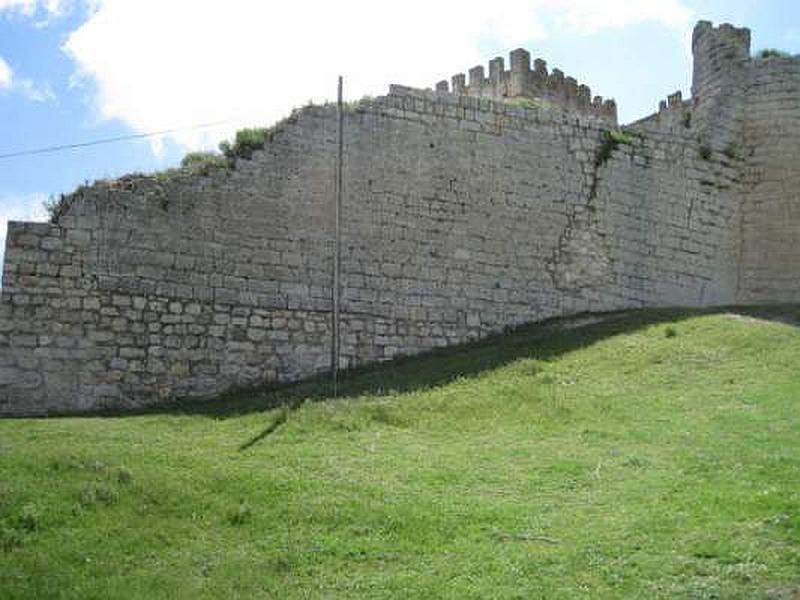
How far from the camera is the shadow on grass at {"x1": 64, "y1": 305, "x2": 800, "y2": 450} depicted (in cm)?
1447

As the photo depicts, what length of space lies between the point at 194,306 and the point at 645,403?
258 inches

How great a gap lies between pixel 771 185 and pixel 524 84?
19.3ft

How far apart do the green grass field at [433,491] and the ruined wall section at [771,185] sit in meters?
6.14

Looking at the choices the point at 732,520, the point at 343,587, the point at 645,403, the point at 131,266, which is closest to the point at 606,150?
the point at 645,403

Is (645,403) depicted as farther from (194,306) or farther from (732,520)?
(194,306)

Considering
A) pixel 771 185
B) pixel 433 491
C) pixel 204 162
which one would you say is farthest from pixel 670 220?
pixel 433 491

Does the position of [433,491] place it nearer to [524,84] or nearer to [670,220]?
[670,220]

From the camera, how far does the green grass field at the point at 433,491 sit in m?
8.23

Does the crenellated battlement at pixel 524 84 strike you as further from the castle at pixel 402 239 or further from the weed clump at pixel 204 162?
the weed clump at pixel 204 162

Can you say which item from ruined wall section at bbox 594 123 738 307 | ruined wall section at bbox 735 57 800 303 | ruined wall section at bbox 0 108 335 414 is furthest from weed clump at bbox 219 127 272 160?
ruined wall section at bbox 735 57 800 303

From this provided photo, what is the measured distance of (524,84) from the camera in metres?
24.0

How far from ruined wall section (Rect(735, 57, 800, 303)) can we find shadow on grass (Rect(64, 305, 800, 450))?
1.62 meters

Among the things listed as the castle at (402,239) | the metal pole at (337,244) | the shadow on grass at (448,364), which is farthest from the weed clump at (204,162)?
the shadow on grass at (448,364)

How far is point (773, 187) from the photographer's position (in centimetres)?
2112
